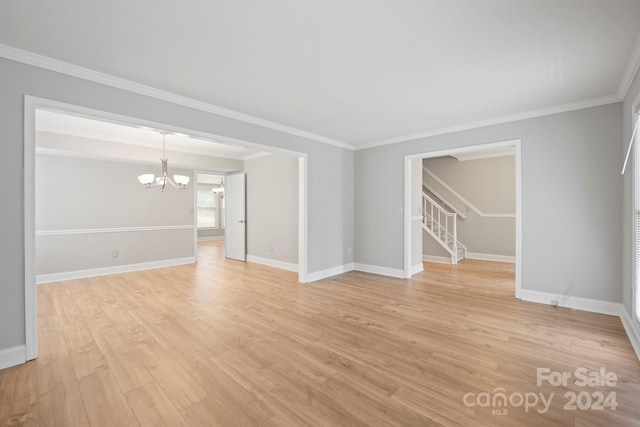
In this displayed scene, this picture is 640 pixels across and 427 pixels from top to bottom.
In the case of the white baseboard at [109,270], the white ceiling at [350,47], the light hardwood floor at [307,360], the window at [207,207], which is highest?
the white ceiling at [350,47]

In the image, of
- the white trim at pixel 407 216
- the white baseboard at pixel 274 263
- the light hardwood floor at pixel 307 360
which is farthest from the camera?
the white baseboard at pixel 274 263

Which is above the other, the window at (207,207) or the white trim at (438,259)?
the window at (207,207)

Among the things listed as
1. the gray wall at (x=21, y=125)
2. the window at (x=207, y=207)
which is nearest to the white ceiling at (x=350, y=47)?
the gray wall at (x=21, y=125)

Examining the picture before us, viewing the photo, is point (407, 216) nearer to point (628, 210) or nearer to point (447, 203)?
point (628, 210)

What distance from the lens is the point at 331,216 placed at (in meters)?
5.25

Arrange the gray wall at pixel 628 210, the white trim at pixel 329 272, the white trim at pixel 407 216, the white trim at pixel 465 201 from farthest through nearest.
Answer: the white trim at pixel 465 201, the white trim at pixel 407 216, the white trim at pixel 329 272, the gray wall at pixel 628 210

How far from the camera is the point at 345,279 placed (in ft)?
16.2

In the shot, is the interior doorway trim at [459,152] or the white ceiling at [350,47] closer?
the white ceiling at [350,47]

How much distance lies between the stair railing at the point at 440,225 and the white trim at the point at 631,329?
325 centimetres

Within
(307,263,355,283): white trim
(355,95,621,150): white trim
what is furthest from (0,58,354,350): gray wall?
(307,263,355,283): white trim

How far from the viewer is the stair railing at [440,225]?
6344mm

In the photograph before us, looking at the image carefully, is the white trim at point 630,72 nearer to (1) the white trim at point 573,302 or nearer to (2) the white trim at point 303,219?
(1) the white trim at point 573,302

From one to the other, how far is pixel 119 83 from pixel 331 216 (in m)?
3.64

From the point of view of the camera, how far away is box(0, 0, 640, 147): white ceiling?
1.81 meters
